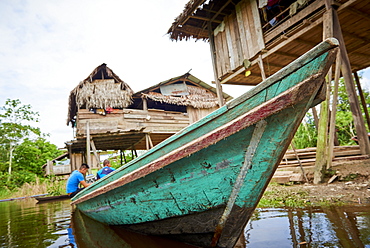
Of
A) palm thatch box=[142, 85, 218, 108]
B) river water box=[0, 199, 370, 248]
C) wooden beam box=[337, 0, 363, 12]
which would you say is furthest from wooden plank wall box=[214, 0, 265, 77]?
palm thatch box=[142, 85, 218, 108]

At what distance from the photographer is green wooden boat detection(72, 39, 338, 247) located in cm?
147

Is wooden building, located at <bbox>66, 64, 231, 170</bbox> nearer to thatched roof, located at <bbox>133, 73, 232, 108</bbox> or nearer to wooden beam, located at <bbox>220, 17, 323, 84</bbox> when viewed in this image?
thatched roof, located at <bbox>133, 73, 232, 108</bbox>

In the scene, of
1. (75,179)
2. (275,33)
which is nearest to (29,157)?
(75,179)

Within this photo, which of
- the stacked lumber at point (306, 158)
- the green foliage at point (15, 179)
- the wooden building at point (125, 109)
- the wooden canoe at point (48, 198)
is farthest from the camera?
the green foliage at point (15, 179)

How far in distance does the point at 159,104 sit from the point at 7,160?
1536 centimetres

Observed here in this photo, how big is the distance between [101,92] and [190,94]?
5.23m

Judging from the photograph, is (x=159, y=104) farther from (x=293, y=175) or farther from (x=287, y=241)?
(x=287, y=241)

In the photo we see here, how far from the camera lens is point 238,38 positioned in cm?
649

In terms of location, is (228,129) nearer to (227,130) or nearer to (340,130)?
(227,130)

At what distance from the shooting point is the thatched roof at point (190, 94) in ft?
39.9

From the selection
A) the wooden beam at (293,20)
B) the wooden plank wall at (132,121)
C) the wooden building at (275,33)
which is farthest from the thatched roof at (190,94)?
the wooden beam at (293,20)

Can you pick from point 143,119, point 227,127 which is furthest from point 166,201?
point 143,119

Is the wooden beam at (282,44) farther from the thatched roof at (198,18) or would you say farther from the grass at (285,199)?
the grass at (285,199)

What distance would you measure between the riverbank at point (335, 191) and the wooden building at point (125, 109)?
22.8ft
